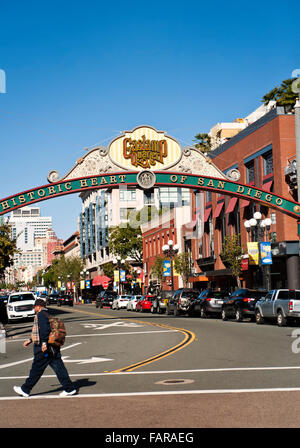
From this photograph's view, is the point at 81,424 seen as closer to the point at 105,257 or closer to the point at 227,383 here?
the point at 227,383

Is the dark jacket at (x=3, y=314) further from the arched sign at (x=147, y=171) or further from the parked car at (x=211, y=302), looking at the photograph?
the arched sign at (x=147, y=171)

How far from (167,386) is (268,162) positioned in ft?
121

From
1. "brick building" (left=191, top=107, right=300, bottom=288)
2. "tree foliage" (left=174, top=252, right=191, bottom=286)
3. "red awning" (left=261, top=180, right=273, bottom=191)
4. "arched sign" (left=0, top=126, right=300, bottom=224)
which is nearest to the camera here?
"arched sign" (left=0, top=126, right=300, bottom=224)

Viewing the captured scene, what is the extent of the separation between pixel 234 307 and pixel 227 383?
22333mm

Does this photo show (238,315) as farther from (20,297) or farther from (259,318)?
(20,297)

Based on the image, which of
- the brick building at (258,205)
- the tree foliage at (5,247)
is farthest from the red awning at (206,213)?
the tree foliage at (5,247)

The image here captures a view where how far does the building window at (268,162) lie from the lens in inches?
1805

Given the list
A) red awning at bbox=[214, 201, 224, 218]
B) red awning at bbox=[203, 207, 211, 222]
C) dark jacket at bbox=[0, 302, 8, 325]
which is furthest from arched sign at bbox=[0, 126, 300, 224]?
red awning at bbox=[203, 207, 211, 222]

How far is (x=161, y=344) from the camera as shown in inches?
808

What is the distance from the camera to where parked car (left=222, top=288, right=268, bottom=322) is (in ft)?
106

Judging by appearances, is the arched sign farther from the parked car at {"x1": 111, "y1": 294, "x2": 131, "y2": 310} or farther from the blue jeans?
the parked car at {"x1": 111, "y1": 294, "x2": 131, "y2": 310}

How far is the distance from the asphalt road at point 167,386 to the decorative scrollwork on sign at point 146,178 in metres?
11.7

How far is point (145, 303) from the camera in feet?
180

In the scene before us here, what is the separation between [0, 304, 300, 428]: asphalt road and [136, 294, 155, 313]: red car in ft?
109
